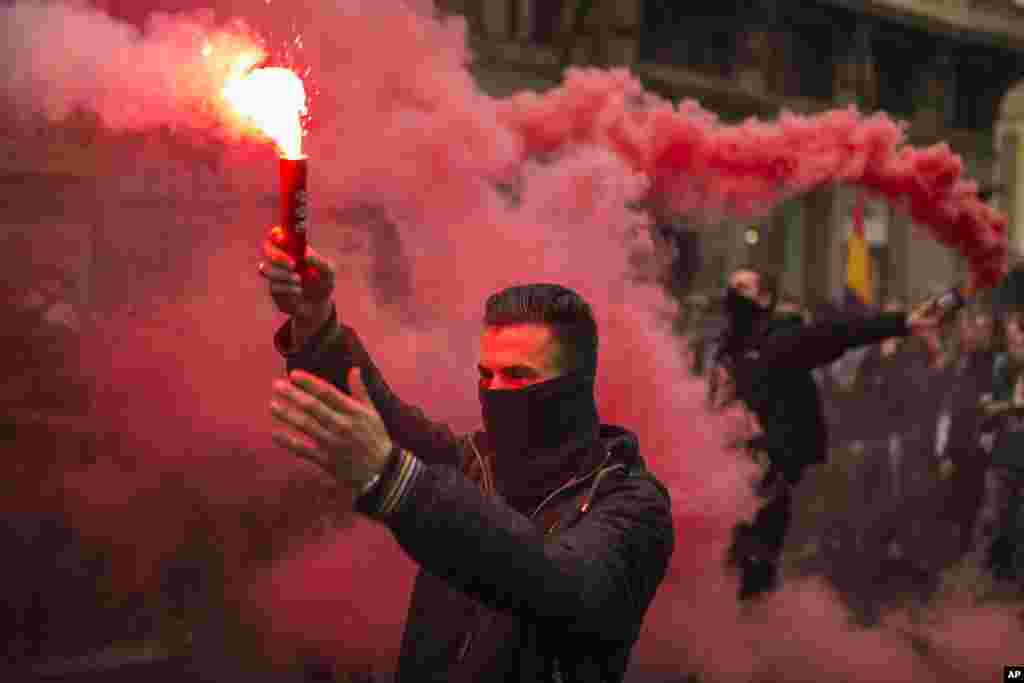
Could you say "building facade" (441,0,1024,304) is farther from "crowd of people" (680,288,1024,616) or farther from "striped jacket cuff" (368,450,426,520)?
"striped jacket cuff" (368,450,426,520)

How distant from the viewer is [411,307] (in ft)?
22.1

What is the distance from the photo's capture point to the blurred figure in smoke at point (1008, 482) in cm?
891

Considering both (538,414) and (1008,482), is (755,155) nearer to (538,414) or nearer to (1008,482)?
(1008,482)

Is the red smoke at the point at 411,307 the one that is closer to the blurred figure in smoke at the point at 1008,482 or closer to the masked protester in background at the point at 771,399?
the masked protester in background at the point at 771,399

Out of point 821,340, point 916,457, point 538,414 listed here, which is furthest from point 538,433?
point 916,457

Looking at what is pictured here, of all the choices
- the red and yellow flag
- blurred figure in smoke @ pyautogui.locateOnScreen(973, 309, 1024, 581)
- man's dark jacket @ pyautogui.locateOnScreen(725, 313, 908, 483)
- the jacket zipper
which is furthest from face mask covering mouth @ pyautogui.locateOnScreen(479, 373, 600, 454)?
the red and yellow flag

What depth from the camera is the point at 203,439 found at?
641cm

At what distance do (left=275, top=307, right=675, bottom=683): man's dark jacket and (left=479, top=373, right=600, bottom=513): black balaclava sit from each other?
14 mm

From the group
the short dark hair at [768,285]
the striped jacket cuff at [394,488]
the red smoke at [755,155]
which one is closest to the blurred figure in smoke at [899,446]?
the red smoke at [755,155]

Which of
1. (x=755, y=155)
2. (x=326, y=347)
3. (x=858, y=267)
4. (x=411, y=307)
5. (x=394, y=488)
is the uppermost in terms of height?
(x=858, y=267)

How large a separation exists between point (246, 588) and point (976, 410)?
6.54 metres

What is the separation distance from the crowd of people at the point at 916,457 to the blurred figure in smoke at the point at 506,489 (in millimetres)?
4833

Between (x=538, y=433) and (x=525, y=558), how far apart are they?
61cm

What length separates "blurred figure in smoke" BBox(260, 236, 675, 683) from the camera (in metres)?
1.89
